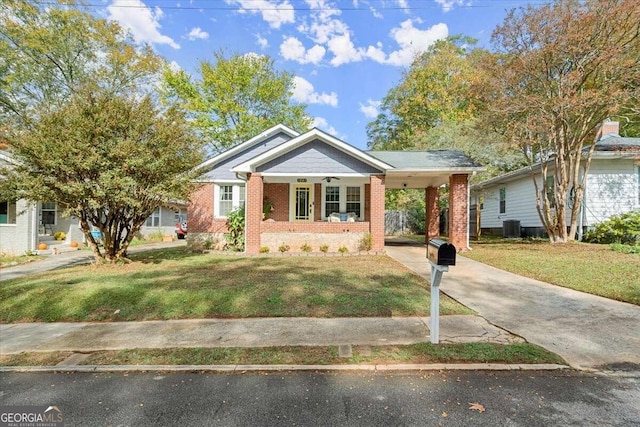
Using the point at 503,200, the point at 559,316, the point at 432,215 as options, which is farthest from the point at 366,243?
the point at 503,200

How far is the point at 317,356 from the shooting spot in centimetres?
391

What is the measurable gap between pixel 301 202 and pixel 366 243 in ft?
13.7

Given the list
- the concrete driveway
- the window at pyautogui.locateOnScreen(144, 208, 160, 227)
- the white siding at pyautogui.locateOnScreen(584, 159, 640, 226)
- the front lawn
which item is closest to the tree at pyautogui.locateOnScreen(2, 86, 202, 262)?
the front lawn

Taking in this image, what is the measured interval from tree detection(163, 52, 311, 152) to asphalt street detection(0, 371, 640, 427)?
29.2 meters

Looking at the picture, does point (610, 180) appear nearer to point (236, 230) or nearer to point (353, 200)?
point (353, 200)

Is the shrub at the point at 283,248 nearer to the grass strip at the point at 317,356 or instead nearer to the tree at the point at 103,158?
the tree at the point at 103,158

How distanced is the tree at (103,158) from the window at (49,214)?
11.3 m

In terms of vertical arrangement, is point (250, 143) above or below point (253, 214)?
above

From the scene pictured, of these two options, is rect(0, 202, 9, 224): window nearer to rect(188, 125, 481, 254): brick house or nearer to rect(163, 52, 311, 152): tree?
rect(188, 125, 481, 254): brick house

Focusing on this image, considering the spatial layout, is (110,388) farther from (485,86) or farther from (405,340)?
(485,86)

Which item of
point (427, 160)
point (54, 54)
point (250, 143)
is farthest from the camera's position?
point (54, 54)

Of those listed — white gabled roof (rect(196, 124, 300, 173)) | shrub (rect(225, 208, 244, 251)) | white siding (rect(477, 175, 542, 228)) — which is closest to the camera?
shrub (rect(225, 208, 244, 251))

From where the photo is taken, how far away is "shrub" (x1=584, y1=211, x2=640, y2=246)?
507 inches

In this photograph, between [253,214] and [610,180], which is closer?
[253,214]
